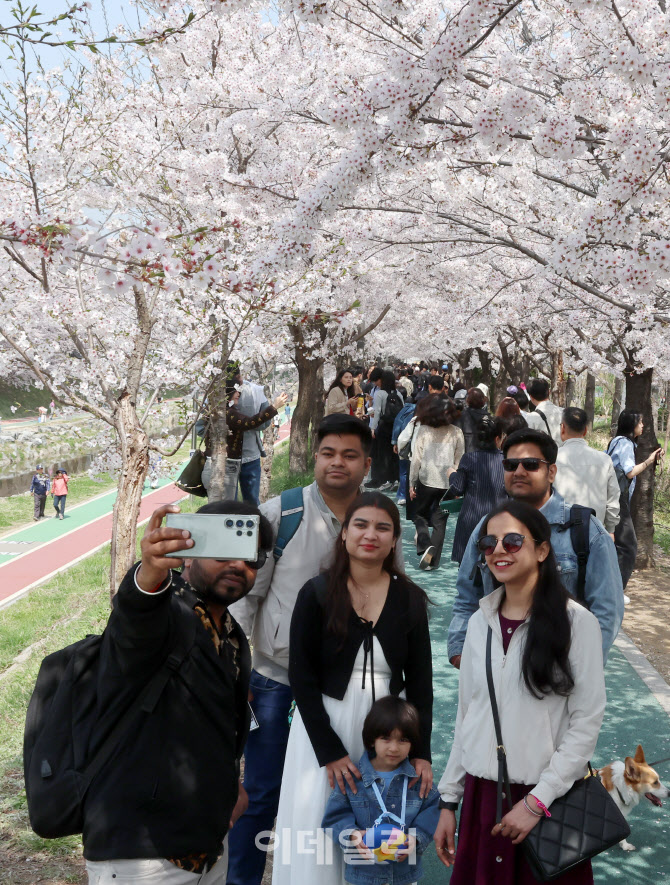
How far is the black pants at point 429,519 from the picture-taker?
27.9 ft

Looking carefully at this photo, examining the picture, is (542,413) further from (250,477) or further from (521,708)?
(521,708)

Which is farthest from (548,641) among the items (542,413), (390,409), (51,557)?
(51,557)

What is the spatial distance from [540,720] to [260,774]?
124 centimetres

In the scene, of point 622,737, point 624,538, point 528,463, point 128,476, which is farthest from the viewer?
point 624,538

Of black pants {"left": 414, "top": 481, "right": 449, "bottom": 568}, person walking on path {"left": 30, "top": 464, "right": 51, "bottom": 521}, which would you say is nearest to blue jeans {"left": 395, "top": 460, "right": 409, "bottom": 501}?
black pants {"left": 414, "top": 481, "right": 449, "bottom": 568}

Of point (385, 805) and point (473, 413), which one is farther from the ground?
point (473, 413)

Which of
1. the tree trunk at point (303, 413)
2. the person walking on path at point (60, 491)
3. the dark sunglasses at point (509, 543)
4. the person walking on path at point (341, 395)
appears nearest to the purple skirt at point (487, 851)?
the dark sunglasses at point (509, 543)

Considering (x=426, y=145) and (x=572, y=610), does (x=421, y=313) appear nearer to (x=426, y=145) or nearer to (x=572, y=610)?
(x=426, y=145)

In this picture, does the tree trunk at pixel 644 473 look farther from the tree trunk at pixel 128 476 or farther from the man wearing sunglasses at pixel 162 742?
the man wearing sunglasses at pixel 162 742

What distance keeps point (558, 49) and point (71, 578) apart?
1036 cm

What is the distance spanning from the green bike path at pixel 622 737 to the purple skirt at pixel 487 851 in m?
1.02

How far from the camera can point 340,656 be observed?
2844mm

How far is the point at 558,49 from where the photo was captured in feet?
25.2

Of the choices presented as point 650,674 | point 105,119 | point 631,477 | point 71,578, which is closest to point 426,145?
point 631,477
